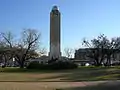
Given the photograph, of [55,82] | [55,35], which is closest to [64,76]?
[55,82]

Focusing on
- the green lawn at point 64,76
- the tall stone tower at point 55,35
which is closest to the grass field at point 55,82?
the green lawn at point 64,76

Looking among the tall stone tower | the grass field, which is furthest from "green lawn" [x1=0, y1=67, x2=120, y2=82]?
the tall stone tower

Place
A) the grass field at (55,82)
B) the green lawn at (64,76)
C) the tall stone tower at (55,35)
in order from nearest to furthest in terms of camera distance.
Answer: the grass field at (55,82), the green lawn at (64,76), the tall stone tower at (55,35)

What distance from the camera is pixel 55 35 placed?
70.8 meters

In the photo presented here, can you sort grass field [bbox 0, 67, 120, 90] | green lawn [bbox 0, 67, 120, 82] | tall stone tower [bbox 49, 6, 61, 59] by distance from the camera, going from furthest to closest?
tall stone tower [bbox 49, 6, 61, 59] < green lawn [bbox 0, 67, 120, 82] < grass field [bbox 0, 67, 120, 90]

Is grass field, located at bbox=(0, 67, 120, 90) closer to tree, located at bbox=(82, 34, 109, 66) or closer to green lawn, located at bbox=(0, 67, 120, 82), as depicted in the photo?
green lawn, located at bbox=(0, 67, 120, 82)

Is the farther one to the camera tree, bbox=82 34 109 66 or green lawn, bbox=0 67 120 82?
tree, bbox=82 34 109 66

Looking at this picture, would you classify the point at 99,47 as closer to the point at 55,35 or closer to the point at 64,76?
the point at 55,35

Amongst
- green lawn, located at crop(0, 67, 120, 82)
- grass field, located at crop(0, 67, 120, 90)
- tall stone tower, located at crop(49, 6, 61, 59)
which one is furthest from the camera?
tall stone tower, located at crop(49, 6, 61, 59)

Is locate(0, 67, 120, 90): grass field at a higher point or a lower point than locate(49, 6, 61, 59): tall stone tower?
lower

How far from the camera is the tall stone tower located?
2761 inches

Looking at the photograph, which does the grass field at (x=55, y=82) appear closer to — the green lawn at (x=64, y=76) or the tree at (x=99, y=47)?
the green lawn at (x=64, y=76)

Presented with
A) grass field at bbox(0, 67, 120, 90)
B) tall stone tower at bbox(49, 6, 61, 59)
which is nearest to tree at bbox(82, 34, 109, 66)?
tall stone tower at bbox(49, 6, 61, 59)

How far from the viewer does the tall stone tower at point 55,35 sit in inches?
2761
